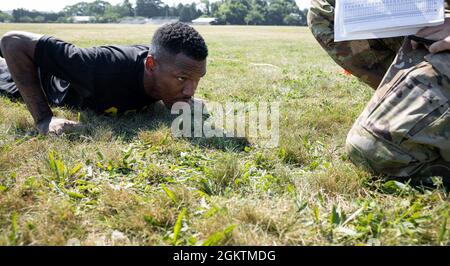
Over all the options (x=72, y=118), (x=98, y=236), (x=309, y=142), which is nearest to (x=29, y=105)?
(x=72, y=118)

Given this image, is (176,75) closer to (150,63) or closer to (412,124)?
(150,63)

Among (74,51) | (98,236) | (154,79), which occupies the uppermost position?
(74,51)

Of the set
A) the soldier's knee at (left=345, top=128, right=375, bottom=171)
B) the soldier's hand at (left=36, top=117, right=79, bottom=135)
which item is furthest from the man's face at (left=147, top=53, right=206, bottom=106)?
the soldier's knee at (left=345, top=128, right=375, bottom=171)

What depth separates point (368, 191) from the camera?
2211 mm

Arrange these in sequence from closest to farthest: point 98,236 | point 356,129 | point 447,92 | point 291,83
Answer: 1. point 98,236
2. point 447,92
3. point 356,129
4. point 291,83

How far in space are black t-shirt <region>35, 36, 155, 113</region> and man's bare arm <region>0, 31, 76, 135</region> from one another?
78 millimetres

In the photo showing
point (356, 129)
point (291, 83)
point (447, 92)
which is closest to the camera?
point (447, 92)

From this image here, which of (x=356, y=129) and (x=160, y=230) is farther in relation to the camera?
(x=356, y=129)

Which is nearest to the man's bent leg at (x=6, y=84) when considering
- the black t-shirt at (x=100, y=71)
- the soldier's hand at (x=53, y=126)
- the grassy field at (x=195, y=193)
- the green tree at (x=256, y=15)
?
the black t-shirt at (x=100, y=71)

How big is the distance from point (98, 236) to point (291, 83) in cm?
431

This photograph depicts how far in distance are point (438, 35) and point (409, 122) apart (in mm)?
590

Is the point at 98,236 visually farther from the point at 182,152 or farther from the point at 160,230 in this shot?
the point at 182,152

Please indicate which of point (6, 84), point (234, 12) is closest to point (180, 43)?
point (6, 84)

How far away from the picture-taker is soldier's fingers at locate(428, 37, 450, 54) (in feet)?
7.25
